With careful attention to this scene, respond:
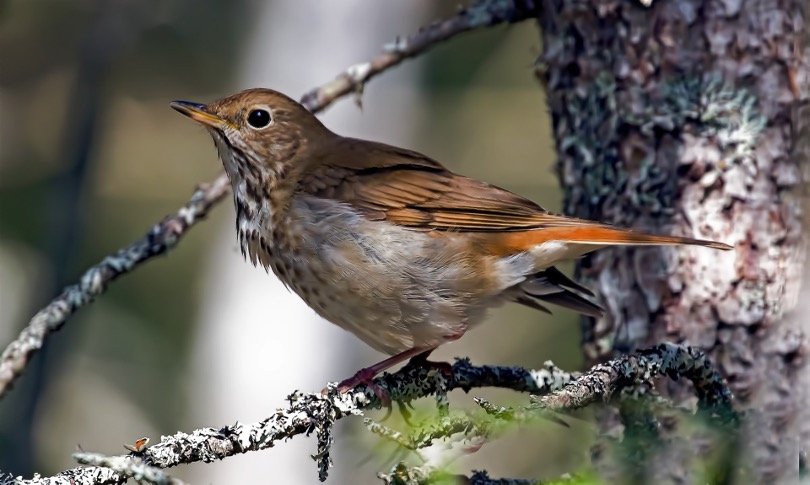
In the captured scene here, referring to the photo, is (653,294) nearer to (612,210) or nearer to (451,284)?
(612,210)

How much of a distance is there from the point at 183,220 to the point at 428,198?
1.01 metres

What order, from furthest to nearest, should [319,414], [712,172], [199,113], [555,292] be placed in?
[199,113] < [555,292] < [712,172] < [319,414]

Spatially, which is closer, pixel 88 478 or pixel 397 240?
pixel 88 478

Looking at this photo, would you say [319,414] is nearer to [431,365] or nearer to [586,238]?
[431,365]

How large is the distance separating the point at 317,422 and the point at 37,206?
8.62 metres

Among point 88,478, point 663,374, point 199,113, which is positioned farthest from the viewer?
point 199,113

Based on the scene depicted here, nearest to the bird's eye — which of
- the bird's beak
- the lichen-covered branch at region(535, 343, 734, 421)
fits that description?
the bird's beak

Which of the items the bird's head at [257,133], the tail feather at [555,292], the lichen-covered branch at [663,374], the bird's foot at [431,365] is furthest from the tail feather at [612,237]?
the bird's head at [257,133]

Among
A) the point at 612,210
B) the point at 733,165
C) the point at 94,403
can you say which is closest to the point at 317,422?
the point at 612,210

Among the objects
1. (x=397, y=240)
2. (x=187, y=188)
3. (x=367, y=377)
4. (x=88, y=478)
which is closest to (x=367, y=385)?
(x=367, y=377)

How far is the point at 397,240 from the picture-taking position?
425 cm

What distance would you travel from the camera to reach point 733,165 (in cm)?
410

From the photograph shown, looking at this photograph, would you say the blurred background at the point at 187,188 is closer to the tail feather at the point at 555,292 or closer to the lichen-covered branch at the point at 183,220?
the tail feather at the point at 555,292

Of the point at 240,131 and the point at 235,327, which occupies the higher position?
the point at 240,131
